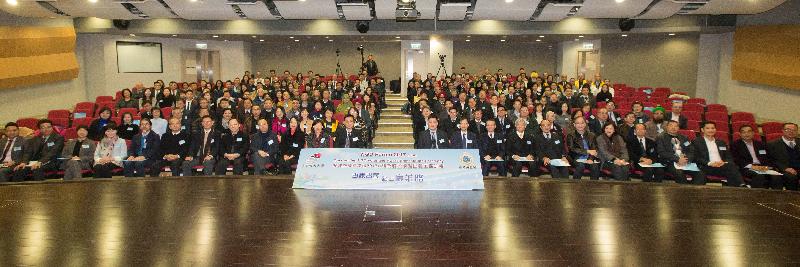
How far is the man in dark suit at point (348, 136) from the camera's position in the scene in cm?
790

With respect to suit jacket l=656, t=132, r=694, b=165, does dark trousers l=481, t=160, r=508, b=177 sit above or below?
below

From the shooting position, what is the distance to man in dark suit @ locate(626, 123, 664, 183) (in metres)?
7.18

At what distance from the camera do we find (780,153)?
7.01 m

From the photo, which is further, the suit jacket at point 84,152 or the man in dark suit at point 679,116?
the man in dark suit at point 679,116

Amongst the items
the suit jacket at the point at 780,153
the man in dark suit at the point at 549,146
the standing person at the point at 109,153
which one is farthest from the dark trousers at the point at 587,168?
the standing person at the point at 109,153

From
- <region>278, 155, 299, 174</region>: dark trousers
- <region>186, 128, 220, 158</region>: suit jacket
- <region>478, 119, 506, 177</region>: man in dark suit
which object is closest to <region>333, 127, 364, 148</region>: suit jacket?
<region>278, 155, 299, 174</region>: dark trousers

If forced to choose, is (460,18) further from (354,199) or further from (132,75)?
(132,75)

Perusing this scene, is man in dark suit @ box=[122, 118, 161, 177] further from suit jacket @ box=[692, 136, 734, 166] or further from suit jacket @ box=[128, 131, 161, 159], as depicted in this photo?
suit jacket @ box=[692, 136, 734, 166]

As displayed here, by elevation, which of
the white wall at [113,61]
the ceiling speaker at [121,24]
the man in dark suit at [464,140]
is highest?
the ceiling speaker at [121,24]

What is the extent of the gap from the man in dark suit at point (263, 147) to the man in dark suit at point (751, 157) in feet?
20.7

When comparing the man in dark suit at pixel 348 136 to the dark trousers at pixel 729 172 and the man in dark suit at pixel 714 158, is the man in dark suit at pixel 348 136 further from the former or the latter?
the dark trousers at pixel 729 172

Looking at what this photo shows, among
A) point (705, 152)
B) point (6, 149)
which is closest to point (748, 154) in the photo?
point (705, 152)

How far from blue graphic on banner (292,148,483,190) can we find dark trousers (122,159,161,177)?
93.7 inches

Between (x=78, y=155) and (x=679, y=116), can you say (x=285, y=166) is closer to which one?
(x=78, y=155)
